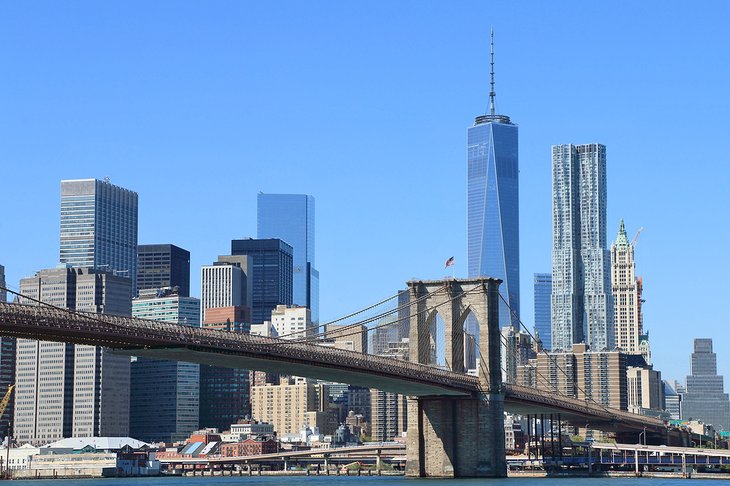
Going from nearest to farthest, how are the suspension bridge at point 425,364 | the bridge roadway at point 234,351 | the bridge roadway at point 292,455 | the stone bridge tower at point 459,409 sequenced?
the bridge roadway at point 234,351
the suspension bridge at point 425,364
the stone bridge tower at point 459,409
the bridge roadway at point 292,455

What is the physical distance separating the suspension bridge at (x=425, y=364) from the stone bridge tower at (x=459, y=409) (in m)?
0.06

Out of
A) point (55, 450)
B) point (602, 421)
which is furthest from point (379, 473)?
point (55, 450)

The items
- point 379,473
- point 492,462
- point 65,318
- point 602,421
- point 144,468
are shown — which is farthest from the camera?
point 144,468

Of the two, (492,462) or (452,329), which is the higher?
(452,329)

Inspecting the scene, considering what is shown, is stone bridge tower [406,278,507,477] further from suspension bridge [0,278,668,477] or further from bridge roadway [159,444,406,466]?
bridge roadway [159,444,406,466]

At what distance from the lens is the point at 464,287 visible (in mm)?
101375

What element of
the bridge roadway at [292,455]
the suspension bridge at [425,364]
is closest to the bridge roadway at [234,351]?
the suspension bridge at [425,364]

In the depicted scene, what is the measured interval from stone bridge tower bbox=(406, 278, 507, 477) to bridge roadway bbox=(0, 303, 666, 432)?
125 cm

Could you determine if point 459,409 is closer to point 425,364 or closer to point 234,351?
point 425,364

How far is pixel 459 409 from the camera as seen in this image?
95375 mm

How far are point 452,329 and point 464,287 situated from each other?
3.39 m

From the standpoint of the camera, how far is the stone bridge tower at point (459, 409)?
94.0 metres

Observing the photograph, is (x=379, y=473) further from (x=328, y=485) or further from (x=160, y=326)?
(x=160, y=326)

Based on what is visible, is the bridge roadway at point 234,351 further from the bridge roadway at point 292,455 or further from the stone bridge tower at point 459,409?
the bridge roadway at point 292,455
